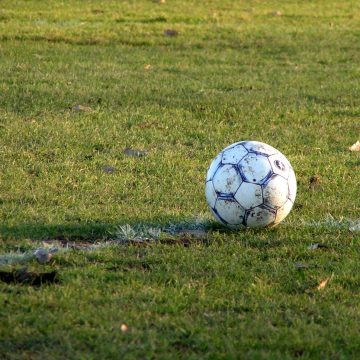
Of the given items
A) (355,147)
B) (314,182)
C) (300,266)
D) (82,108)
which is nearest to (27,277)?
(300,266)

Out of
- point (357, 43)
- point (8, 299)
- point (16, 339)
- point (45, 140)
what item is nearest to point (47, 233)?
point (8, 299)

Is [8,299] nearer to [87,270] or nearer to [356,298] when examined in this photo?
[87,270]

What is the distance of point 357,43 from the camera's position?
52.3 feet

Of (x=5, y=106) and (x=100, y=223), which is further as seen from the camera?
(x=5, y=106)

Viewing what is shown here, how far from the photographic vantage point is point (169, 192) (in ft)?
24.2

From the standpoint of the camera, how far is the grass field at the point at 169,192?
15.4 ft

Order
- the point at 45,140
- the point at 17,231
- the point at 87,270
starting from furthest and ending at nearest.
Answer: the point at 45,140 < the point at 17,231 < the point at 87,270

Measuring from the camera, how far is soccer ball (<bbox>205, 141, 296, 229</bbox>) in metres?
6.21

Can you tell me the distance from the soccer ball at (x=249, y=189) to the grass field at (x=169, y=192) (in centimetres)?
13

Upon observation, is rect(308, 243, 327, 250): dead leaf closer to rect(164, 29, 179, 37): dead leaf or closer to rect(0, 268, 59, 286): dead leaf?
rect(0, 268, 59, 286): dead leaf

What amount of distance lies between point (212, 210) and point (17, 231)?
1.23m

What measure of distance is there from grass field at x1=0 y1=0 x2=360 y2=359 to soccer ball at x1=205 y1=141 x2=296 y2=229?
0.13 metres

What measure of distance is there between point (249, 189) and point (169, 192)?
1.28 meters

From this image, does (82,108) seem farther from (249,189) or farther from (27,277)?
(27,277)
